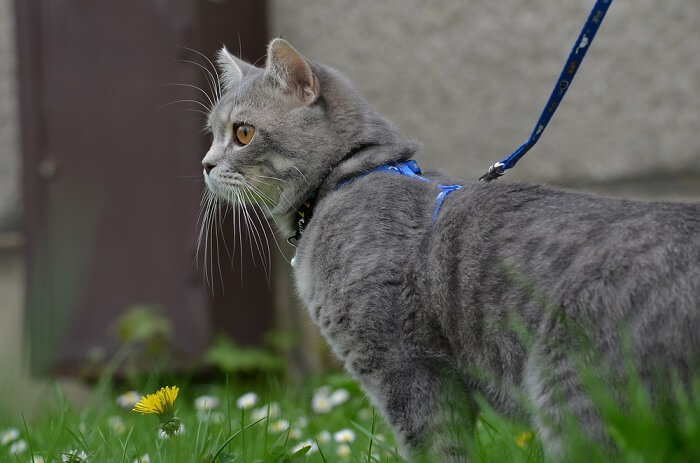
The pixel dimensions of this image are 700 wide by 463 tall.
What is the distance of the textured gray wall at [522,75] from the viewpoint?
4203 millimetres

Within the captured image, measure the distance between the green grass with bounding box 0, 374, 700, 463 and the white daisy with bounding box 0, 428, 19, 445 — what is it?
0.9 inches

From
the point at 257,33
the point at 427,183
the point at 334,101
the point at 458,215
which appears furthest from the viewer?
the point at 257,33

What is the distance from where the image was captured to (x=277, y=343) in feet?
16.3

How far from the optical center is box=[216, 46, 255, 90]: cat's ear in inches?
125

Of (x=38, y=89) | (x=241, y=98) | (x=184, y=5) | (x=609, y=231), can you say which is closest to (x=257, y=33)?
(x=184, y=5)

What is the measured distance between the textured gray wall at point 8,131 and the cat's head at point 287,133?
11.5 ft

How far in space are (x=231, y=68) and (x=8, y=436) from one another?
1.63 meters

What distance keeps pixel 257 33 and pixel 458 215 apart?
3159mm

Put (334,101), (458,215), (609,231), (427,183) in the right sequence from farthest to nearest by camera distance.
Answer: (334,101) → (427,183) → (458,215) → (609,231)

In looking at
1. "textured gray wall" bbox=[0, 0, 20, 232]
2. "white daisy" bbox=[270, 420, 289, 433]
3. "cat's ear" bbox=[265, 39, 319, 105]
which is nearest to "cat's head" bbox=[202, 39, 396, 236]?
"cat's ear" bbox=[265, 39, 319, 105]

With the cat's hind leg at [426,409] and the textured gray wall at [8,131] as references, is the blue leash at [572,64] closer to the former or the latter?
the cat's hind leg at [426,409]

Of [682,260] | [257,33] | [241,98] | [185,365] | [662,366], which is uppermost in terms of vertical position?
[257,33]

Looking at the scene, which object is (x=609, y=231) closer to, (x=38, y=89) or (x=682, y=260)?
(x=682, y=260)

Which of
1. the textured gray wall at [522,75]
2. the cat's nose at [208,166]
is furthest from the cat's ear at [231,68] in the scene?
the textured gray wall at [522,75]
